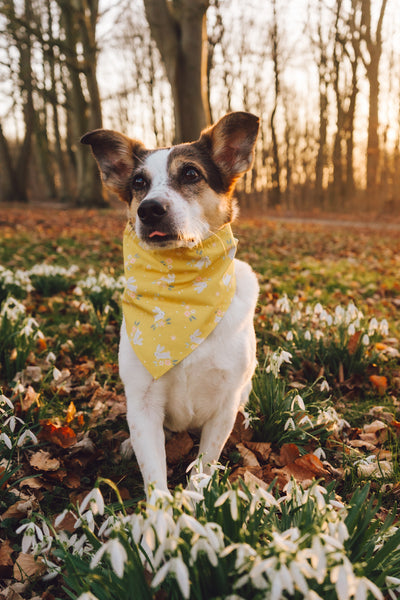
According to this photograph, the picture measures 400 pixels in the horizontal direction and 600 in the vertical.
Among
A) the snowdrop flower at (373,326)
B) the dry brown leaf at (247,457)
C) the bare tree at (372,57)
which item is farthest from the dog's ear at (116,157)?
the bare tree at (372,57)

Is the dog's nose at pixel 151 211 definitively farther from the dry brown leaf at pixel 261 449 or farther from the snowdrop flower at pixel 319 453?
the snowdrop flower at pixel 319 453

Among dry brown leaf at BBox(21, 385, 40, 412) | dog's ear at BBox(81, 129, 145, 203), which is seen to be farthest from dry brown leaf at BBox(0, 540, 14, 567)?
dog's ear at BBox(81, 129, 145, 203)

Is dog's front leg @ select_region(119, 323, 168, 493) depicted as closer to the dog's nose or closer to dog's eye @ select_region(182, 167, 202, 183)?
the dog's nose

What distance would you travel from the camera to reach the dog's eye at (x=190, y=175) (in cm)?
309

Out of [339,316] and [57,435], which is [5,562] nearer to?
[57,435]

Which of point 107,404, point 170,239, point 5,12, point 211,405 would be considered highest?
point 5,12

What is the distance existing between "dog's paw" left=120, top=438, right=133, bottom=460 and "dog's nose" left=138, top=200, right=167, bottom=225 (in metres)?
1.52

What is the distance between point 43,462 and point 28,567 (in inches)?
30.4

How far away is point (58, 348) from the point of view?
4.61 metres

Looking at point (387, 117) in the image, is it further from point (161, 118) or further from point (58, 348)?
point (58, 348)

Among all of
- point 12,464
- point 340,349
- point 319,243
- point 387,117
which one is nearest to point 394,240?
point 319,243

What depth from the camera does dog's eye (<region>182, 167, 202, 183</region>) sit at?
122 inches

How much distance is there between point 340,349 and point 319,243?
9386mm

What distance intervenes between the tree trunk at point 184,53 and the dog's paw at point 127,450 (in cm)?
978
